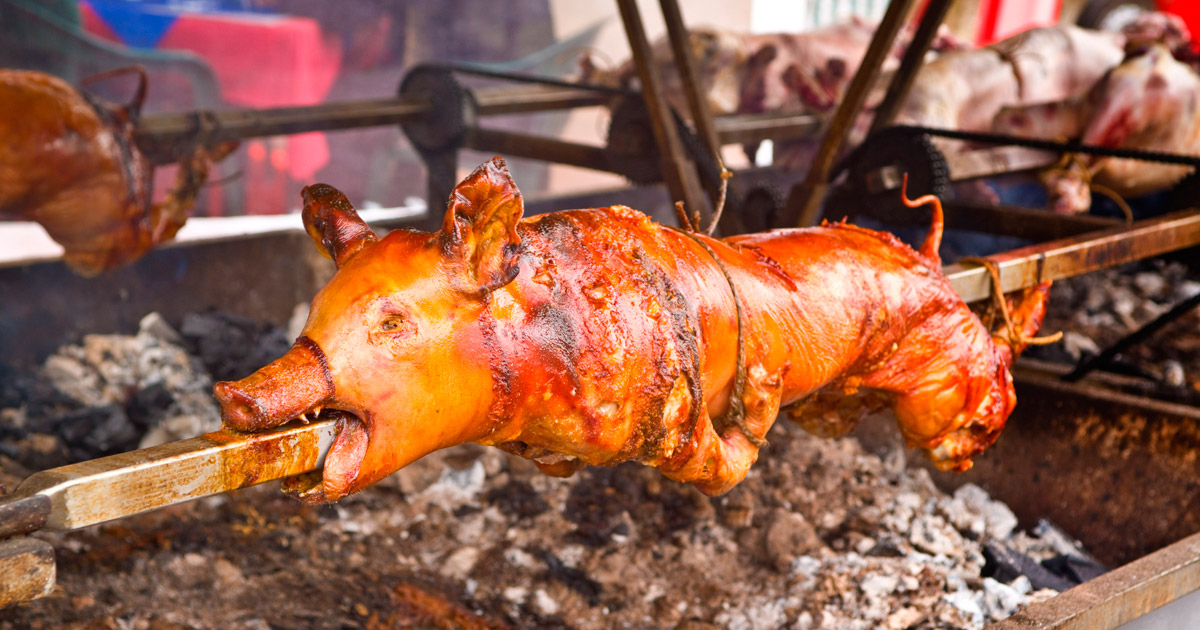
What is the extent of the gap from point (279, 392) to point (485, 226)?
0.36 metres

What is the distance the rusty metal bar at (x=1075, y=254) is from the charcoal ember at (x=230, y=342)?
9.79 ft

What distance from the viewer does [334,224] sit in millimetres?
1423

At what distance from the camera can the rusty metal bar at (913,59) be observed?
3379 mm

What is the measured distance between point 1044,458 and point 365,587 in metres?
2.29

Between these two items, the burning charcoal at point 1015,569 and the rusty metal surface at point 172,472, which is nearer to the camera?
the rusty metal surface at point 172,472

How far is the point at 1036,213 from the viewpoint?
3.48 meters

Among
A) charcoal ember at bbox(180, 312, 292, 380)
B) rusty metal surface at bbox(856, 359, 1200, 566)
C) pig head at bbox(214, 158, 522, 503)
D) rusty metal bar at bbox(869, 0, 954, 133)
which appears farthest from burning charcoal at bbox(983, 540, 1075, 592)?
charcoal ember at bbox(180, 312, 292, 380)

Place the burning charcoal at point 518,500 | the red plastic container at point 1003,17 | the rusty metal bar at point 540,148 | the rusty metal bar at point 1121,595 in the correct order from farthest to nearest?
the red plastic container at point 1003,17 → the rusty metal bar at point 540,148 → the burning charcoal at point 518,500 → the rusty metal bar at point 1121,595

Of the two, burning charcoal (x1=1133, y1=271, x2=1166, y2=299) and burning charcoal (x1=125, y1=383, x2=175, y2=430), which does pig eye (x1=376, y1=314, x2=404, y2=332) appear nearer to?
burning charcoal (x1=125, y1=383, x2=175, y2=430)

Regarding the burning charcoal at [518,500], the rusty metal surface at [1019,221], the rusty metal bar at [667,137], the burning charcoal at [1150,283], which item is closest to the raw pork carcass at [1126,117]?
the burning charcoal at [1150,283]

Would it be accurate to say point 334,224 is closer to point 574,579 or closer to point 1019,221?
point 574,579

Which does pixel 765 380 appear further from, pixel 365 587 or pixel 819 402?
pixel 365 587

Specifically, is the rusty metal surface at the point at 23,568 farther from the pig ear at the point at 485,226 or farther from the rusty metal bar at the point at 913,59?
the rusty metal bar at the point at 913,59

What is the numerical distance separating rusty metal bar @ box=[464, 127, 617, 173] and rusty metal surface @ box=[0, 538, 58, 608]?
3314 mm
